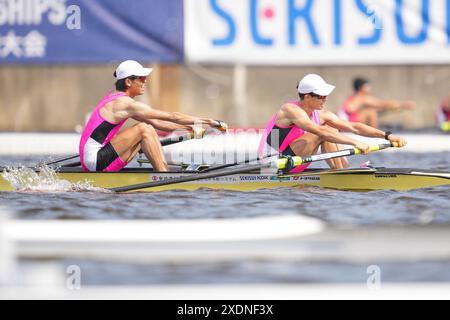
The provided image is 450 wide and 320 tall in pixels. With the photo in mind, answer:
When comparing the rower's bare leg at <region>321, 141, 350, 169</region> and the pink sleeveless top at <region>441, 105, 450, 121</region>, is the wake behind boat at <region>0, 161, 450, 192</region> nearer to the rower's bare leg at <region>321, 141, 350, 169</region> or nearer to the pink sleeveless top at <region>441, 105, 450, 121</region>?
the rower's bare leg at <region>321, 141, 350, 169</region>

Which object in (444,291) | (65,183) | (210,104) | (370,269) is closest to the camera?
(444,291)

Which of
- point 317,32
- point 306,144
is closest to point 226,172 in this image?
point 306,144

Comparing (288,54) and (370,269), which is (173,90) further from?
(370,269)

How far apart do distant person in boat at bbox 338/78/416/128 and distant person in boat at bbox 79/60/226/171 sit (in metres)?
7.43

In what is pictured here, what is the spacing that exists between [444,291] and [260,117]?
15129mm

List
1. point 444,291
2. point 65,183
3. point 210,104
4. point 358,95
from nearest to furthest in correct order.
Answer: point 444,291 → point 65,183 → point 358,95 → point 210,104

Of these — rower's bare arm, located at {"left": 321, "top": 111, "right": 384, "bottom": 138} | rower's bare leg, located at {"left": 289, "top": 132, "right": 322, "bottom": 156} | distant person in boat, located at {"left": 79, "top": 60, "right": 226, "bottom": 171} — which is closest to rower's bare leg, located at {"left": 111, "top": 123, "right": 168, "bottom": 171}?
distant person in boat, located at {"left": 79, "top": 60, "right": 226, "bottom": 171}

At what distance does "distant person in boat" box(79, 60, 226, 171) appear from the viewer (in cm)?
1005

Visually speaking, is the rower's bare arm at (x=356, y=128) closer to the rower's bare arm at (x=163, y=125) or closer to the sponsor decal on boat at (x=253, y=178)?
the sponsor decal on boat at (x=253, y=178)

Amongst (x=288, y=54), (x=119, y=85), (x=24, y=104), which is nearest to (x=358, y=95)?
(x=288, y=54)

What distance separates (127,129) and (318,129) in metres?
1.99

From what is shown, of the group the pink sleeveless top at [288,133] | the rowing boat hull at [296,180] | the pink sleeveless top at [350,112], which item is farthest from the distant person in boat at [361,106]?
the rowing boat hull at [296,180]

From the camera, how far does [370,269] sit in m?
4.11

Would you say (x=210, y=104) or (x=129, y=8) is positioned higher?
(x=129, y=8)
